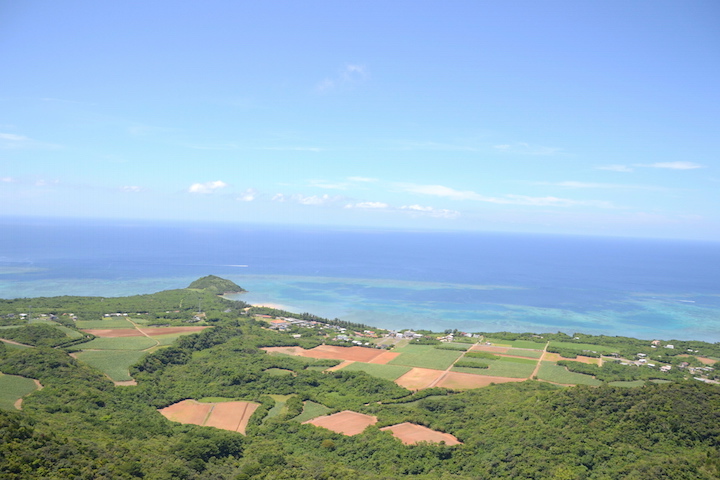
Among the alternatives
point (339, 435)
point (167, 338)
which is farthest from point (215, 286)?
point (339, 435)

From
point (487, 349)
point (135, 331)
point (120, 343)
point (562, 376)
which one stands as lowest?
point (487, 349)

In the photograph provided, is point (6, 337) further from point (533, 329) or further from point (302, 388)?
point (533, 329)

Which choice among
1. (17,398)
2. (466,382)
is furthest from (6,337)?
(466,382)

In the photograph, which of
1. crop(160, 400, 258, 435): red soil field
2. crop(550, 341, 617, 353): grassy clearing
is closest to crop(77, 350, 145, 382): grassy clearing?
crop(160, 400, 258, 435): red soil field

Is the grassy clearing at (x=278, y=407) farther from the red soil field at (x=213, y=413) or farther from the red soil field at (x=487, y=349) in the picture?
the red soil field at (x=487, y=349)

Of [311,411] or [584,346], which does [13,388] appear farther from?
[584,346]

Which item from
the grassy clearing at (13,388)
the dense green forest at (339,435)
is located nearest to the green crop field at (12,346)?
the dense green forest at (339,435)
